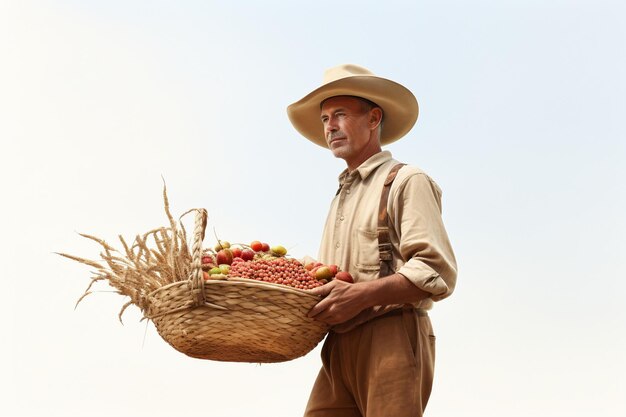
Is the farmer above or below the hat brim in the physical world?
below

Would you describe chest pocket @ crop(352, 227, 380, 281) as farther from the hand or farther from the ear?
the ear

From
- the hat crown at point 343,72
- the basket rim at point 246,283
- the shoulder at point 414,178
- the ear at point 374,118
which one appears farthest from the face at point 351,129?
the basket rim at point 246,283

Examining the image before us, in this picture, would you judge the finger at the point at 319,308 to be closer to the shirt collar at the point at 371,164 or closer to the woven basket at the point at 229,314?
the woven basket at the point at 229,314

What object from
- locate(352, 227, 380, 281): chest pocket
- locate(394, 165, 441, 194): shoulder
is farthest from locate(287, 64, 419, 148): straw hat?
locate(352, 227, 380, 281): chest pocket

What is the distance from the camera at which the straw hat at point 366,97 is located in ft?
15.4

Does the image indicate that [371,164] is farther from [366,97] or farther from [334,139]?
[366,97]

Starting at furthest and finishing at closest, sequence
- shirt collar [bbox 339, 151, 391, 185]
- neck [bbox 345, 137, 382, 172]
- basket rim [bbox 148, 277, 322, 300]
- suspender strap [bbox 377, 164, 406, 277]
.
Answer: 1. neck [bbox 345, 137, 382, 172]
2. shirt collar [bbox 339, 151, 391, 185]
3. suspender strap [bbox 377, 164, 406, 277]
4. basket rim [bbox 148, 277, 322, 300]

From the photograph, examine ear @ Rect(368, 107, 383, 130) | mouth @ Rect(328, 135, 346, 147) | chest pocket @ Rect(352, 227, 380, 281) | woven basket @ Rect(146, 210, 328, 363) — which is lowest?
woven basket @ Rect(146, 210, 328, 363)

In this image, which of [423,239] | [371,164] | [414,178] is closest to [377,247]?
[423,239]

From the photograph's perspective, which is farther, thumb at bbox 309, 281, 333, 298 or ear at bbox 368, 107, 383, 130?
ear at bbox 368, 107, 383, 130

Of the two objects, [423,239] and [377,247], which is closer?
[423,239]

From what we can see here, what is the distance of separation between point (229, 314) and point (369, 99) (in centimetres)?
152

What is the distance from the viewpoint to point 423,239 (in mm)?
4133

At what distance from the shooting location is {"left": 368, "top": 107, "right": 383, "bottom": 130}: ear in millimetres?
4767
